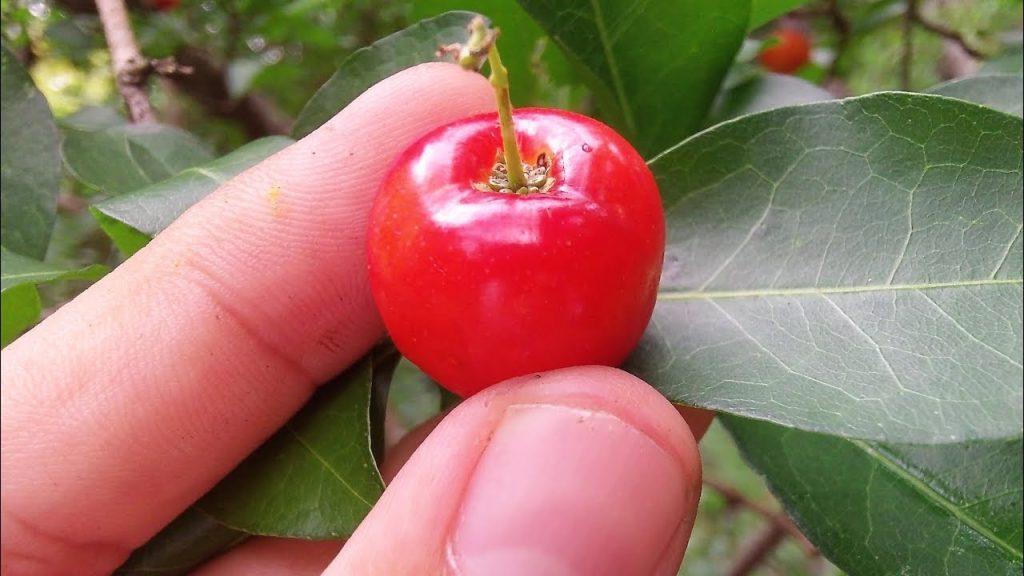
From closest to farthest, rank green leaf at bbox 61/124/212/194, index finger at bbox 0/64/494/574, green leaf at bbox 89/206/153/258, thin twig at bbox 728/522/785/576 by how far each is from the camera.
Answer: index finger at bbox 0/64/494/574 < green leaf at bbox 89/206/153/258 < green leaf at bbox 61/124/212/194 < thin twig at bbox 728/522/785/576

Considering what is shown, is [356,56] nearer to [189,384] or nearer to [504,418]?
[189,384]

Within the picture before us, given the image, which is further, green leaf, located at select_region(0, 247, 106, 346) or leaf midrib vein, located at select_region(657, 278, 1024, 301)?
green leaf, located at select_region(0, 247, 106, 346)

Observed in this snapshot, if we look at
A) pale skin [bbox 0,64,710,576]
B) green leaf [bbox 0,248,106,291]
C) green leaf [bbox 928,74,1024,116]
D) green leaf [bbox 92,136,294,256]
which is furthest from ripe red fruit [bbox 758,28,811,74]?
green leaf [bbox 0,248,106,291]

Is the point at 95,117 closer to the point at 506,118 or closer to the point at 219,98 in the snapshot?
the point at 219,98

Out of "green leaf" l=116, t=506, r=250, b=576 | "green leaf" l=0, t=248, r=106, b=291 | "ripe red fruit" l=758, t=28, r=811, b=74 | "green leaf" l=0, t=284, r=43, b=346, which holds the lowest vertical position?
"green leaf" l=116, t=506, r=250, b=576

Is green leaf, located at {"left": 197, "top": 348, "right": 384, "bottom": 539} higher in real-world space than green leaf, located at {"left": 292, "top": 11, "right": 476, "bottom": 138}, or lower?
lower

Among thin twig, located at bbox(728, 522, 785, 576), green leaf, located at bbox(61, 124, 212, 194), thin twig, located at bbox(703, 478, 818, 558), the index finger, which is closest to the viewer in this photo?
the index finger

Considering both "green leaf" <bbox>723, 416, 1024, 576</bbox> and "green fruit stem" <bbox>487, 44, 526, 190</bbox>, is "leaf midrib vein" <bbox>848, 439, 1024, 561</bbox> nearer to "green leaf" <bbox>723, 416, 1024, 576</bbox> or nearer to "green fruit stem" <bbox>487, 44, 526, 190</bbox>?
"green leaf" <bbox>723, 416, 1024, 576</bbox>

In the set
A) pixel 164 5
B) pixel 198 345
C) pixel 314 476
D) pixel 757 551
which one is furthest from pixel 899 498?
pixel 164 5
